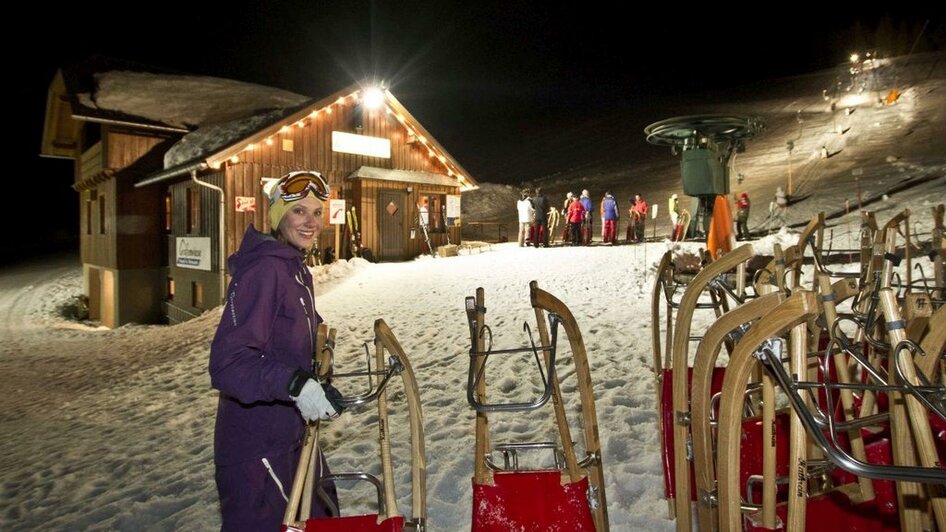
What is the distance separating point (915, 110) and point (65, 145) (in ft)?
155

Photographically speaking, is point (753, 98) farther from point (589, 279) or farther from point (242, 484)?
point (242, 484)

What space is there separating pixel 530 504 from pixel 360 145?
1805 centimetres

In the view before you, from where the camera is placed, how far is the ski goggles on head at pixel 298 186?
2.81 metres

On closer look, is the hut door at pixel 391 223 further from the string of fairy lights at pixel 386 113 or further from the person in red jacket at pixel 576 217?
the person in red jacket at pixel 576 217

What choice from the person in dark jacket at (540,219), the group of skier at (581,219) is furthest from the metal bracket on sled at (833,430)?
the person in dark jacket at (540,219)

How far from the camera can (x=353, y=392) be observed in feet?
22.6

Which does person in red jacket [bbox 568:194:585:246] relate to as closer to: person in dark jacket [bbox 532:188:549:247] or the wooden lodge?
person in dark jacket [bbox 532:188:549:247]

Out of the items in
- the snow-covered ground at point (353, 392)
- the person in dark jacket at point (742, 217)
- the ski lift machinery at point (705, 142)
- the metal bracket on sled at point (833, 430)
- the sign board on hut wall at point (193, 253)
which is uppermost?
the ski lift machinery at point (705, 142)

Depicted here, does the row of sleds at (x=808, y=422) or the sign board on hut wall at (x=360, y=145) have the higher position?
the sign board on hut wall at (x=360, y=145)

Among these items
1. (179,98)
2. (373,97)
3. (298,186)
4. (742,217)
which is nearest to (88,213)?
(179,98)

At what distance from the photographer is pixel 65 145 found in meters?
25.0

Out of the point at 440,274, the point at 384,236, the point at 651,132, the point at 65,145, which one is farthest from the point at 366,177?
the point at 65,145

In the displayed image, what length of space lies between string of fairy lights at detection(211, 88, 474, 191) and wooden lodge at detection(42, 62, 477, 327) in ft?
0.13

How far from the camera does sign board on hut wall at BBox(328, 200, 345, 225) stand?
58.3 feet
